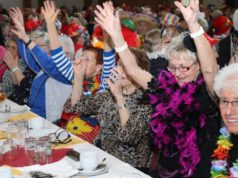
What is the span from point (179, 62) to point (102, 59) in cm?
107

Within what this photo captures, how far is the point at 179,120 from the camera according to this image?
2439 millimetres

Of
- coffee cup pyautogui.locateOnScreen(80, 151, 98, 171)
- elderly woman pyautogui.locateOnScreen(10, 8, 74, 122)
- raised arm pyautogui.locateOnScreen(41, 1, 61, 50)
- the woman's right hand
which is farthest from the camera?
the woman's right hand

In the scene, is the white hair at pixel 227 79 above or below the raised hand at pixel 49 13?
below

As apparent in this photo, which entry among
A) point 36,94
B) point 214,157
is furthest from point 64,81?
point 214,157

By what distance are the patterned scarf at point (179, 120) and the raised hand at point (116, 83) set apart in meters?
0.19

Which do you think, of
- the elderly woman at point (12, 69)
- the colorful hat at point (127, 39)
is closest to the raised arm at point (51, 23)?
the colorful hat at point (127, 39)

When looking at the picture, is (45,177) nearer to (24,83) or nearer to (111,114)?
(111,114)

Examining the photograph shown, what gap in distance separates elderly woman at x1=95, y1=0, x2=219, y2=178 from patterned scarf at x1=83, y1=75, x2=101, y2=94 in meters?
0.73

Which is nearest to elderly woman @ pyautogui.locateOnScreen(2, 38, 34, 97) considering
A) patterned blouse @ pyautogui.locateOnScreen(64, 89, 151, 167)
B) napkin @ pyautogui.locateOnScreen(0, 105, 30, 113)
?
napkin @ pyautogui.locateOnScreen(0, 105, 30, 113)

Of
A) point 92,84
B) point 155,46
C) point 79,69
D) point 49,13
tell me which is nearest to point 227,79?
point 79,69

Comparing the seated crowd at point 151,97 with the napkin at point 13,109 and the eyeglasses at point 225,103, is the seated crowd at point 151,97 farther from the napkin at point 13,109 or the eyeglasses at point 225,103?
the napkin at point 13,109

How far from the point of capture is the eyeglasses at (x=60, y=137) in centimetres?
255

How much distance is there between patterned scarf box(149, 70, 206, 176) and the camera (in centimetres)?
239

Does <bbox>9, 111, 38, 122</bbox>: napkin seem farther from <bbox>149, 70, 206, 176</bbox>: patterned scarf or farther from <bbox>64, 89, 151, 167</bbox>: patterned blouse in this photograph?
<bbox>149, 70, 206, 176</bbox>: patterned scarf
